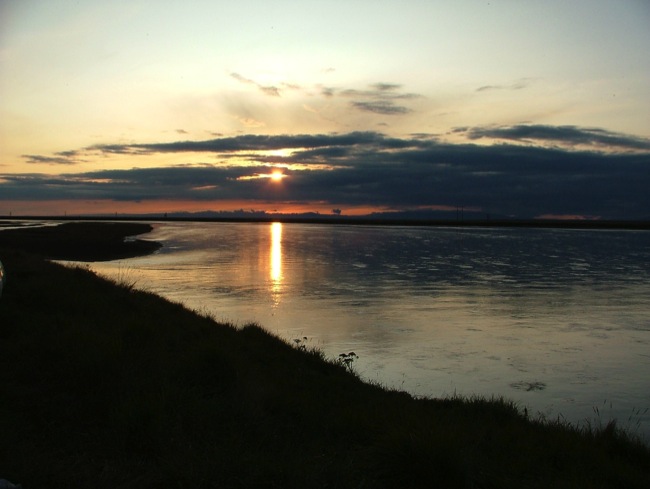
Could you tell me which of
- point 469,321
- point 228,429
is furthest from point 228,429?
point 469,321

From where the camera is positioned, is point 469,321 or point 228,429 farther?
point 469,321

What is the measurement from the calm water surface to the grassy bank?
9.17ft

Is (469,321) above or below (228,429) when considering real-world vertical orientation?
below

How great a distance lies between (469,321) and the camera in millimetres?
20250

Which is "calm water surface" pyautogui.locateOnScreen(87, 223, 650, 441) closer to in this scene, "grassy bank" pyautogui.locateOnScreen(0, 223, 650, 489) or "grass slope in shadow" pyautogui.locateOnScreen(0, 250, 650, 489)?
"grass slope in shadow" pyautogui.locateOnScreen(0, 250, 650, 489)

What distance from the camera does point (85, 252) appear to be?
50562mm

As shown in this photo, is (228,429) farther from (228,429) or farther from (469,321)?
(469,321)

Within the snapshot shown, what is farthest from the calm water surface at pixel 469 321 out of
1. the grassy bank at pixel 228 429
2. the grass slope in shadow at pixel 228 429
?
the grassy bank at pixel 228 429

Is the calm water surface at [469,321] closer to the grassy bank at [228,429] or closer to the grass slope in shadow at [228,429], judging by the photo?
the grass slope in shadow at [228,429]

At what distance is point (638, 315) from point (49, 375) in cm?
2082

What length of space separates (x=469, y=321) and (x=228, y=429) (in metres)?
14.4

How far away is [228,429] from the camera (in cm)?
728

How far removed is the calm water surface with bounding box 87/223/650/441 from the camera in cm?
1277

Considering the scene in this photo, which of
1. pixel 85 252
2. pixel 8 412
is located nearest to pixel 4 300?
pixel 8 412
